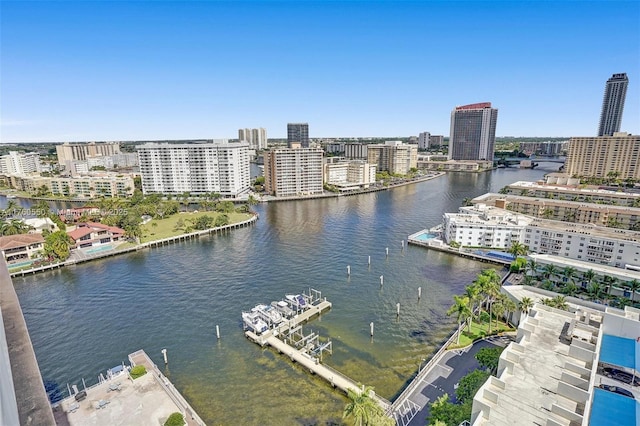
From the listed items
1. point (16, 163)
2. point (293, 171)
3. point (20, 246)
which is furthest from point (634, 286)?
point (16, 163)

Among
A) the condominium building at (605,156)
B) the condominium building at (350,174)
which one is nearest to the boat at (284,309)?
the condominium building at (350,174)

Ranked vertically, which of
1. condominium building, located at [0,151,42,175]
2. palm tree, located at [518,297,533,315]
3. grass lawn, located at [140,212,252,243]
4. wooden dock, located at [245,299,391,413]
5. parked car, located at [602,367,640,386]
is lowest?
wooden dock, located at [245,299,391,413]

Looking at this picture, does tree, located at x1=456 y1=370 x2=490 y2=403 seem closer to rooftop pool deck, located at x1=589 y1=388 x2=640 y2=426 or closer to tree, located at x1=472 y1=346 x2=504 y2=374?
tree, located at x1=472 y1=346 x2=504 y2=374

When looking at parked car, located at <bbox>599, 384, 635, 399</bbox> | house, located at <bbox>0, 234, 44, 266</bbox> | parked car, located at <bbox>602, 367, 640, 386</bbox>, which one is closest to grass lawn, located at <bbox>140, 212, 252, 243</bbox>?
house, located at <bbox>0, 234, 44, 266</bbox>

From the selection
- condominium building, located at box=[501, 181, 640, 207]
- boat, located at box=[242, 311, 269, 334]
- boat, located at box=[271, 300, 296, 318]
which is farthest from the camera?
condominium building, located at box=[501, 181, 640, 207]

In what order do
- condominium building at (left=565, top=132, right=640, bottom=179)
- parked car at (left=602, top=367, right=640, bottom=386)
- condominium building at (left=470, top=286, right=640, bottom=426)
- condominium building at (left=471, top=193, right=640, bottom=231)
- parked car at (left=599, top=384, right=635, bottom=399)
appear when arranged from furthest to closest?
condominium building at (left=565, top=132, right=640, bottom=179) → condominium building at (left=471, top=193, right=640, bottom=231) → parked car at (left=602, top=367, right=640, bottom=386) → parked car at (left=599, top=384, right=635, bottom=399) → condominium building at (left=470, top=286, right=640, bottom=426)

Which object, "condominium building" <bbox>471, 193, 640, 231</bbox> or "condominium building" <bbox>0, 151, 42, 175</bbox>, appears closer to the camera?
"condominium building" <bbox>471, 193, 640, 231</bbox>

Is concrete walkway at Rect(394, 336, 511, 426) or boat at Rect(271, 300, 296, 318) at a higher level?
boat at Rect(271, 300, 296, 318)
